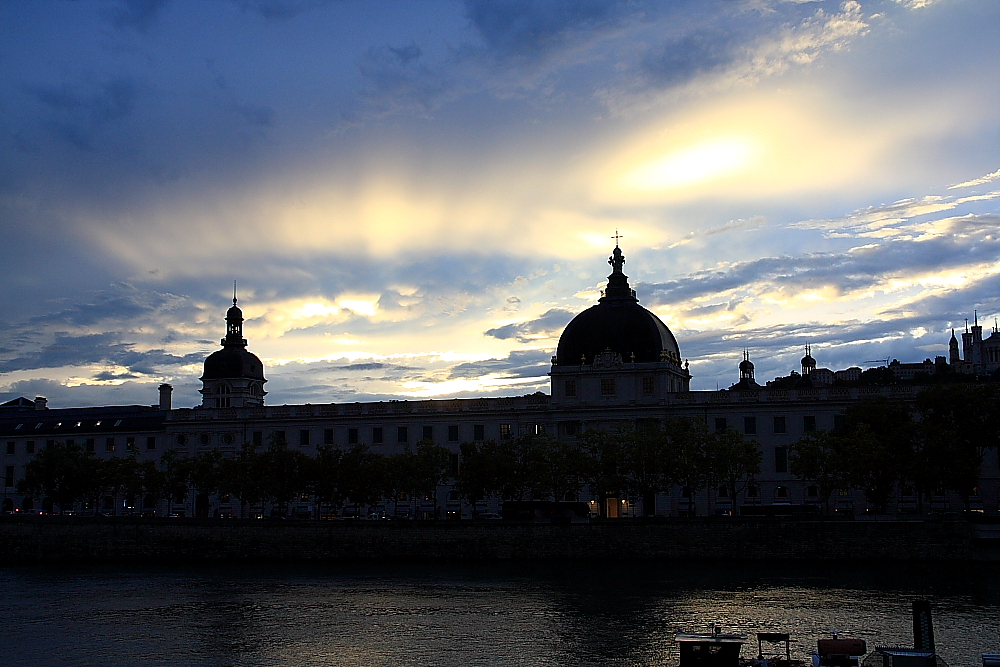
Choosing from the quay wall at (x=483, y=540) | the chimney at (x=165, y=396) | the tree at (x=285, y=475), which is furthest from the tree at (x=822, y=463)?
the chimney at (x=165, y=396)

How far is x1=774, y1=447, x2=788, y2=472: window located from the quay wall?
23.7 meters

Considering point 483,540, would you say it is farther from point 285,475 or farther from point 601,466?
point 285,475

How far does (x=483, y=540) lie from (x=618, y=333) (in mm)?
34598

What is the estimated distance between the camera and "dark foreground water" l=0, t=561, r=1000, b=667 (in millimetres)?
50000

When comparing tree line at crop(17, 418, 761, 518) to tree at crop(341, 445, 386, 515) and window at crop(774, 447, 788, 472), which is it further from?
window at crop(774, 447, 788, 472)

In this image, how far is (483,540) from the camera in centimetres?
9319

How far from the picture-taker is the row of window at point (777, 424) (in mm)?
110250

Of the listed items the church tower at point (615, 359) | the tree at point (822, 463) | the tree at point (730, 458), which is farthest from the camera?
the church tower at point (615, 359)

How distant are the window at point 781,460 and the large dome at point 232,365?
70.8 meters

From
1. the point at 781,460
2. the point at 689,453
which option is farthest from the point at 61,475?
the point at 781,460

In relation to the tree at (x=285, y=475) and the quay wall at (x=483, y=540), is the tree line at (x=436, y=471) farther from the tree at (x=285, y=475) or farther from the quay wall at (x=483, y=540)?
the quay wall at (x=483, y=540)

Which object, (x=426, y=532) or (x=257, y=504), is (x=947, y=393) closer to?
(x=426, y=532)

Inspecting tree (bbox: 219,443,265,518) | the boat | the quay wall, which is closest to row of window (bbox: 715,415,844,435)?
the quay wall

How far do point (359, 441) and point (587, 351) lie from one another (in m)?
29.7
